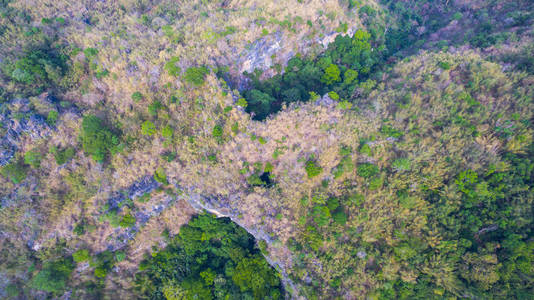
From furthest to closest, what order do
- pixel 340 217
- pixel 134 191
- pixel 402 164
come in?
pixel 134 191, pixel 402 164, pixel 340 217

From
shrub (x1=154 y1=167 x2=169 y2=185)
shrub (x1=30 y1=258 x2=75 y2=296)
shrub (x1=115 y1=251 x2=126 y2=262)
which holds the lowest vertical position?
shrub (x1=115 y1=251 x2=126 y2=262)

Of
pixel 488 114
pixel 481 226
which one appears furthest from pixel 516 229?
pixel 488 114

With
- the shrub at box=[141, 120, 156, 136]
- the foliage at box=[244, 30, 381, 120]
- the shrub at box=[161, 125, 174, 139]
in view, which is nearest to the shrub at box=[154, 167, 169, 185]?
the shrub at box=[161, 125, 174, 139]

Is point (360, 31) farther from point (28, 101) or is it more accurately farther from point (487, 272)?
point (28, 101)

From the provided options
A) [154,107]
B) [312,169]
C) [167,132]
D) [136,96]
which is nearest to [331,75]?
[312,169]

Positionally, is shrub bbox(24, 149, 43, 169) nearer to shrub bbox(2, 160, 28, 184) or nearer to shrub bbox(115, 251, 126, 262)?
shrub bbox(2, 160, 28, 184)

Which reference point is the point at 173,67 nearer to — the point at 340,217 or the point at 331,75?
the point at 331,75
